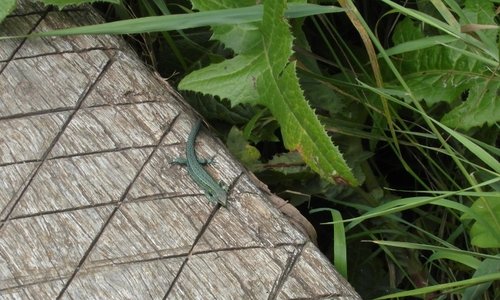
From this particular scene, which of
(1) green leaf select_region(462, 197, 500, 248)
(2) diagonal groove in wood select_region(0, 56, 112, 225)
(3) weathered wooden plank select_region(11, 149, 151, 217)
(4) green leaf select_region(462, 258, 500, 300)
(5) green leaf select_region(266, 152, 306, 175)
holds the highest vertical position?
(2) diagonal groove in wood select_region(0, 56, 112, 225)

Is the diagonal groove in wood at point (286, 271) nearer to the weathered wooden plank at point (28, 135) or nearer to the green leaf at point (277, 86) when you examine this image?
the green leaf at point (277, 86)

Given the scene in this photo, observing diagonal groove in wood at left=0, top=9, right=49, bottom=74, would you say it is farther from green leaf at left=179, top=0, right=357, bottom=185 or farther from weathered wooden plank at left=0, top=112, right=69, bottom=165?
green leaf at left=179, top=0, right=357, bottom=185

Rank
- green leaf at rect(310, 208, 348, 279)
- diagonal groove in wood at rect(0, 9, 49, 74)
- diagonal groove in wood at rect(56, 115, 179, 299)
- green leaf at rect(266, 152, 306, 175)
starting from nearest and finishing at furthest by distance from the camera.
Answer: diagonal groove in wood at rect(56, 115, 179, 299)
green leaf at rect(310, 208, 348, 279)
diagonal groove in wood at rect(0, 9, 49, 74)
green leaf at rect(266, 152, 306, 175)

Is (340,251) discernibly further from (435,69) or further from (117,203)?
(435,69)

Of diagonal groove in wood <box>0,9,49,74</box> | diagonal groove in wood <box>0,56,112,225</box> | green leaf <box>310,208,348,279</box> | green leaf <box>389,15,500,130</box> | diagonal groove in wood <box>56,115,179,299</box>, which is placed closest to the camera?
diagonal groove in wood <box>56,115,179,299</box>

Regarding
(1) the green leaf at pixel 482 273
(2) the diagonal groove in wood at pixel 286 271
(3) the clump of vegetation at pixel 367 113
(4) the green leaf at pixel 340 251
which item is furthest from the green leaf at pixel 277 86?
(1) the green leaf at pixel 482 273

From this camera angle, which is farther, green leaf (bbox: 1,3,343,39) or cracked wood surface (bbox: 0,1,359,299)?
green leaf (bbox: 1,3,343,39)

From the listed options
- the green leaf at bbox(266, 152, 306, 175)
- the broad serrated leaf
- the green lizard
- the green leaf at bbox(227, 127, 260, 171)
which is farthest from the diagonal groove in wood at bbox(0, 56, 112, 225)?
the broad serrated leaf
